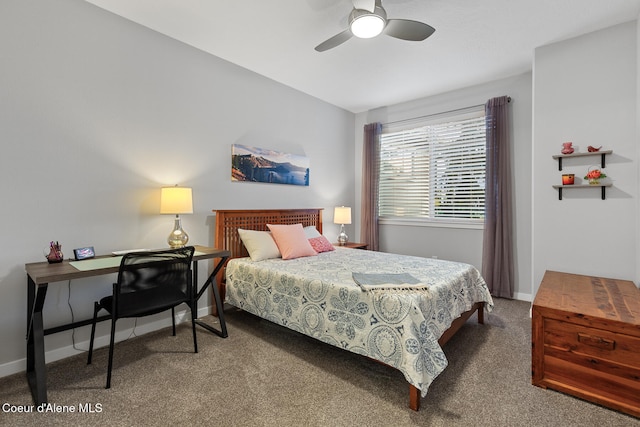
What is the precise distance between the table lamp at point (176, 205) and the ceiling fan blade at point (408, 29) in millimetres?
2169

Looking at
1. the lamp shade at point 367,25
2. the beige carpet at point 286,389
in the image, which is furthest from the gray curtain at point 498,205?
the lamp shade at point 367,25

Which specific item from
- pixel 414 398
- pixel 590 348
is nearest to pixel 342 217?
pixel 414 398

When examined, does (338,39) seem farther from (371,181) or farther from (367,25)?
(371,181)

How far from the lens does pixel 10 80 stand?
6.89 ft

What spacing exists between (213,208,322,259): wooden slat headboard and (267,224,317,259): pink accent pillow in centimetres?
31

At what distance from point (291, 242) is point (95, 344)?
189cm

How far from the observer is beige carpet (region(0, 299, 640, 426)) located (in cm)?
167

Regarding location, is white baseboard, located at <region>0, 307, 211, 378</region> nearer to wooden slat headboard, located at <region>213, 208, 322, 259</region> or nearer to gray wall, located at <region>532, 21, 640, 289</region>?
wooden slat headboard, located at <region>213, 208, 322, 259</region>

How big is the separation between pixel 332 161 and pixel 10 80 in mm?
3593

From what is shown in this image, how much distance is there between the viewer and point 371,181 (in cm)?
492

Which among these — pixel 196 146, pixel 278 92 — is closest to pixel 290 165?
pixel 278 92

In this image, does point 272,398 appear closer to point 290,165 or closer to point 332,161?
point 290,165

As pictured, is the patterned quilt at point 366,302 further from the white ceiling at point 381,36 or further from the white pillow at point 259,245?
the white ceiling at point 381,36

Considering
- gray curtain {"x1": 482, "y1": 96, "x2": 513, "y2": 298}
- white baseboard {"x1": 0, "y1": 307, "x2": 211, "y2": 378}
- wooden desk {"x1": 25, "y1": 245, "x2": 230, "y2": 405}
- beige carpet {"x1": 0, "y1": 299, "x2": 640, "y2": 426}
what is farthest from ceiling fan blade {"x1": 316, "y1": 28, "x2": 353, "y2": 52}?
white baseboard {"x1": 0, "y1": 307, "x2": 211, "y2": 378}
